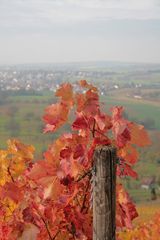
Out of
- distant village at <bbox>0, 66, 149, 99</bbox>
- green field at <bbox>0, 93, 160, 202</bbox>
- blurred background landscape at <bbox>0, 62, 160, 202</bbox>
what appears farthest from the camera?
distant village at <bbox>0, 66, 149, 99</bbox>

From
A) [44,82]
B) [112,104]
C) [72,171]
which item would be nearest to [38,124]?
[112,104]

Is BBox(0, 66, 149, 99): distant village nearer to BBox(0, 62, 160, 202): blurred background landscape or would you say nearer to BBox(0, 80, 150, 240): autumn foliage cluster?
BBox(0, 62, 160, 202): blurred background landscape

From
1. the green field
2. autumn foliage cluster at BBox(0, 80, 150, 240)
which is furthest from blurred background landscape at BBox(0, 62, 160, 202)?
autumn foliage cluster at BBox(0, 80, 150, 240)

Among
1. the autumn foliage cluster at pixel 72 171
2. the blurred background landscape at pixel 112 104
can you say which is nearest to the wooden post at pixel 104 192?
the autumn foliage cluster at pixel 72 171

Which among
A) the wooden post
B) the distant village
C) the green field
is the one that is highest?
the wooden post

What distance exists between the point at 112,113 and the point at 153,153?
67.7 meters

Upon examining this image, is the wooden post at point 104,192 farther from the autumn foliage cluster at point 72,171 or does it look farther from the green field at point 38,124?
the green field at point 38,124

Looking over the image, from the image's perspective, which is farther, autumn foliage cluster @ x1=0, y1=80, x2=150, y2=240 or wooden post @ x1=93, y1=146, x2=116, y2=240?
autumn foliage cluster @ x1=0, y1=80, x2=150, y2=240

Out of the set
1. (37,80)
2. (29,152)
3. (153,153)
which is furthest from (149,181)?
(37,80)

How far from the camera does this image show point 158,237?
6570 mm

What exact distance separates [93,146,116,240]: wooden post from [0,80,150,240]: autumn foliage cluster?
2.2 inches

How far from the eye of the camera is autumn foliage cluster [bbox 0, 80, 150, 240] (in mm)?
1843

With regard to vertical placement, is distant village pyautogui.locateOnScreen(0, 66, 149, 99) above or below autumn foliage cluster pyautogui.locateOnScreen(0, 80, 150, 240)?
below

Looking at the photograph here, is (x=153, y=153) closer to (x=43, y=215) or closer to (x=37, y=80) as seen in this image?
(x=43, y=215)
